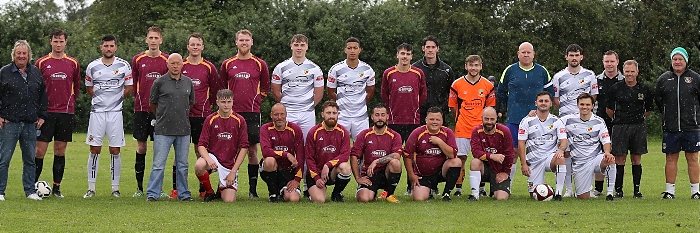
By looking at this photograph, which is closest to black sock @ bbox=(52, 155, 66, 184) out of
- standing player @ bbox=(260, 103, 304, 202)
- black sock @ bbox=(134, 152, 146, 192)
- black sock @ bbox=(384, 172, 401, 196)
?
black sock @ bbox=(134, 152, 146, 192)

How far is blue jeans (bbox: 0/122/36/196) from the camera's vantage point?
11773mm

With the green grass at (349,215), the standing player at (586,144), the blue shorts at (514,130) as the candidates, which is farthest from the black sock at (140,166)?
the standing player at (586,144)

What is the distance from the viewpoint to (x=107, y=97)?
1271cm

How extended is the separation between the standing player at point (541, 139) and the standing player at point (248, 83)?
3.29 m

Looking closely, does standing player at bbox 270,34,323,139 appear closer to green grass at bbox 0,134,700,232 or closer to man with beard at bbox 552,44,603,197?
green grass at bbox 0,134,700,232

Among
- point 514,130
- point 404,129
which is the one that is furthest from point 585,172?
point 404,129

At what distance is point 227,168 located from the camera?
12.0 meters

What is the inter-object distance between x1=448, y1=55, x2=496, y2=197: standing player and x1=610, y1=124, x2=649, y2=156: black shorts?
5.38 ft

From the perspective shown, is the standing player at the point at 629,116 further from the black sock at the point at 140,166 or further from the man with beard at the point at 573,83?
the black sock at the point at 140,166

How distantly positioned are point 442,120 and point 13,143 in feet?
16.8

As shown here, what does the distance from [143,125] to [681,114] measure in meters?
6.71

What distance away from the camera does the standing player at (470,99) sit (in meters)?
13.3

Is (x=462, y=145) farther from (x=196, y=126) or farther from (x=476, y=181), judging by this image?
(x=196, y=126)

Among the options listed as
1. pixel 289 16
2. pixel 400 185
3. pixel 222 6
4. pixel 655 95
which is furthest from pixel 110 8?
pixel 655 95
